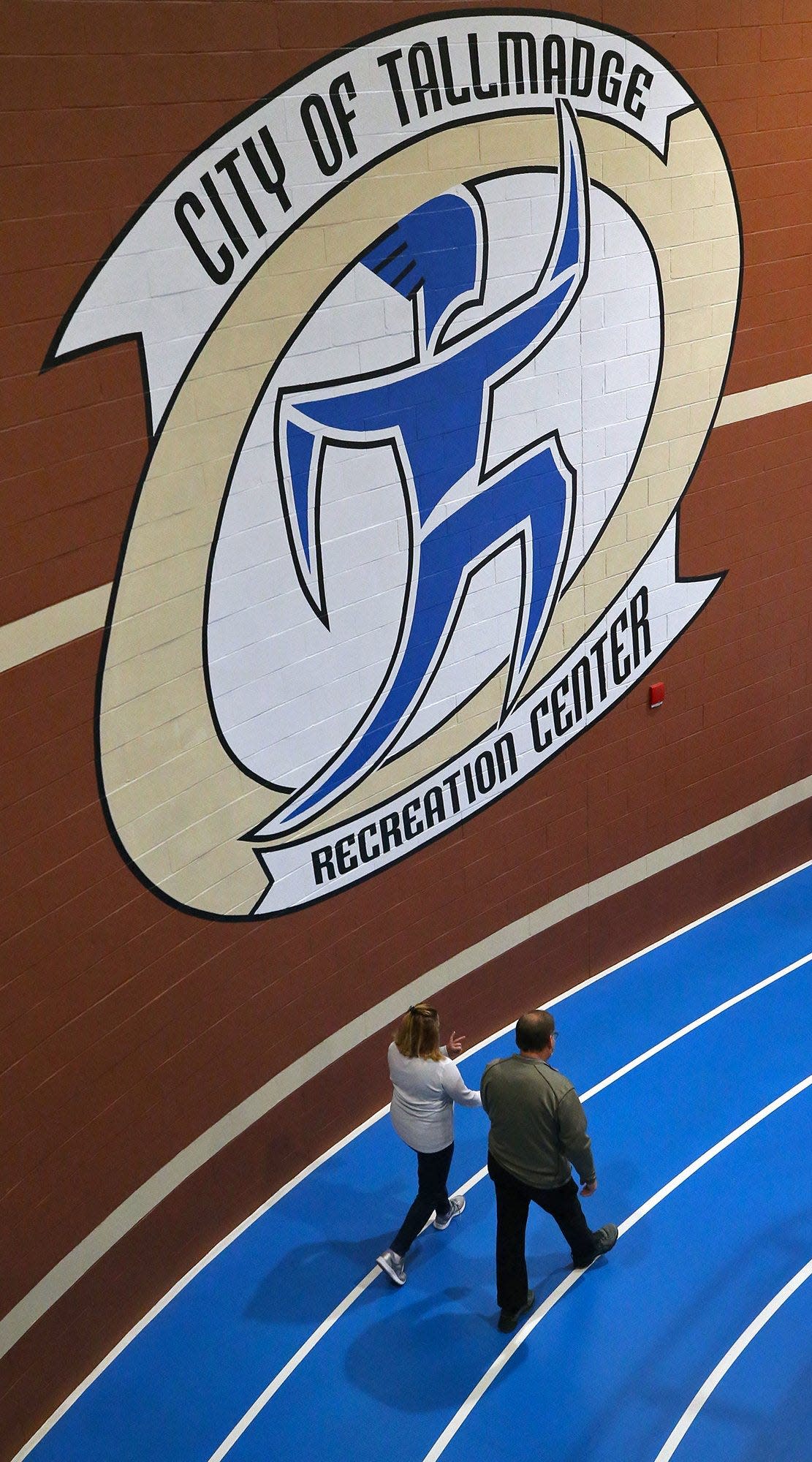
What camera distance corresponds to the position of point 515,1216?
6.19 m

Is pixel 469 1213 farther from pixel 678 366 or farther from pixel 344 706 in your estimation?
pixel 678 366

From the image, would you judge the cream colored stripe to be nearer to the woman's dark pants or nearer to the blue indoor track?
the blue indoor track

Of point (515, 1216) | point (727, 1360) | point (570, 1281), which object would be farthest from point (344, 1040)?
point (727, 1360)

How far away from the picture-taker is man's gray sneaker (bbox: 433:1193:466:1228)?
22.6 feet

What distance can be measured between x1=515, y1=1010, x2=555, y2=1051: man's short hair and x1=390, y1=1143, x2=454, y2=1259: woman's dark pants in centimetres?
79

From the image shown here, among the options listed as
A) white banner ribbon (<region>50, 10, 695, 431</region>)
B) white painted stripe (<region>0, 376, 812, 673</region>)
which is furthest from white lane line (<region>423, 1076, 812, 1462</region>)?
white banner ribbon (<region>50, 10, 695, 431</region>)

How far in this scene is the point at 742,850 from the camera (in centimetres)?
980

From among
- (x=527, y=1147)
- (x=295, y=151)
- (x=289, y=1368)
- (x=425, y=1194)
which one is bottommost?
(x=289, y=1368)

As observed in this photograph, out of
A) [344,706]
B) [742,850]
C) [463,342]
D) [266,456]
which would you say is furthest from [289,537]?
[742,850]

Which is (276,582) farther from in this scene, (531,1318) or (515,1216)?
(531,1318)

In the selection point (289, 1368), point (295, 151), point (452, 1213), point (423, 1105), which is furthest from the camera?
point (452, 1213)

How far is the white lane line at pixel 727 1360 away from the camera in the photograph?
18.7ft

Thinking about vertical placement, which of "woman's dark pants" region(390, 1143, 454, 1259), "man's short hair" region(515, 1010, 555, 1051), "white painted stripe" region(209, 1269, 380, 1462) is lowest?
"white painted stripe" region(209, 1269, 380, 1462)

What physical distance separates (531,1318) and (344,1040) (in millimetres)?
1862
